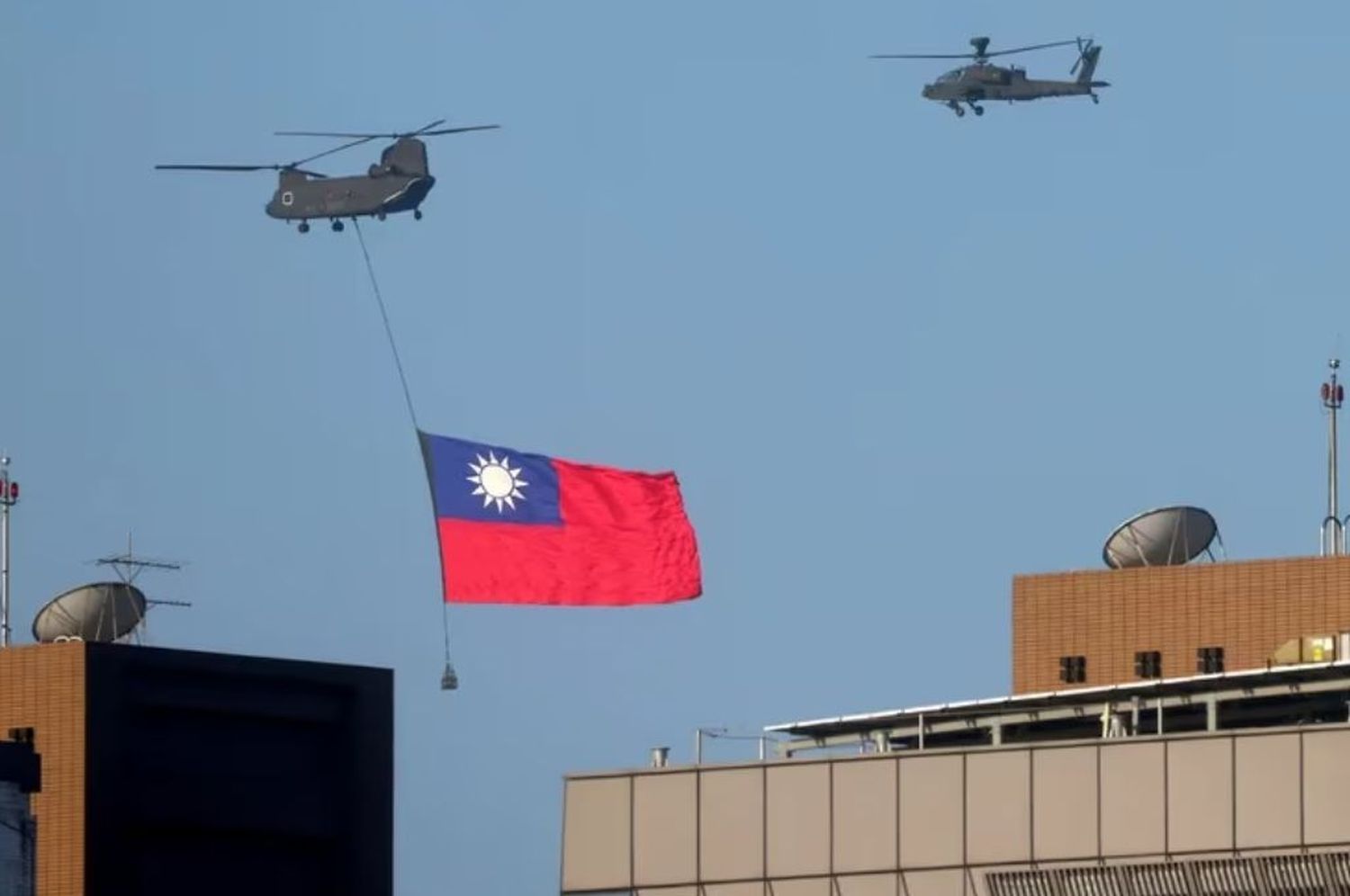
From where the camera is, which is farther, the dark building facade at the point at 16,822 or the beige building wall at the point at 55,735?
the beige building wall at the point at 55,735

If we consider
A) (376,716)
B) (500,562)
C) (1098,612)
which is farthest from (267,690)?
(500,562)

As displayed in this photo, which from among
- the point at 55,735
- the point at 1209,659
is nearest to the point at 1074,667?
the point at 1209,659

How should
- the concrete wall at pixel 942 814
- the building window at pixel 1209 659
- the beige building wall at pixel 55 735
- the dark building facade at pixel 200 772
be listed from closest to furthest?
the concrete wall at pixel 942 814
the beige building wall at pixel 55 735
the dark building facade at pixel 200 772
the building window at pixel 1209 659

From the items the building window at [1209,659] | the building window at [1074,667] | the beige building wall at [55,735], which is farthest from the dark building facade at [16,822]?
the building window at [1209,659]

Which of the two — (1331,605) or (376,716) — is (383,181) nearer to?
(376,716)

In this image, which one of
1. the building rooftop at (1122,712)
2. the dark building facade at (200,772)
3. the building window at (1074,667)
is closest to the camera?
the building rooftop at (1122,712)

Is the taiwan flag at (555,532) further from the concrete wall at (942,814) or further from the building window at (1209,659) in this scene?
the building window at (1209,659)

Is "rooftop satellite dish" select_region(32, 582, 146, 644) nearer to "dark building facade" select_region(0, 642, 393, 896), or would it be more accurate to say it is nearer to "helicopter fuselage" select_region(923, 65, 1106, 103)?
"dark building facade" select_region(0, 642, 393, 896)

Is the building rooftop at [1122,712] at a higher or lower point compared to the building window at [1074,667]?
lower
